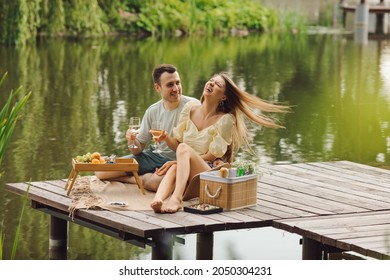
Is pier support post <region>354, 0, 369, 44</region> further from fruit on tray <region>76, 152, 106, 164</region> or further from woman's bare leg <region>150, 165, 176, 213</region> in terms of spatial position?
woman's bare leg <region>150, 165, 176, 213</region>

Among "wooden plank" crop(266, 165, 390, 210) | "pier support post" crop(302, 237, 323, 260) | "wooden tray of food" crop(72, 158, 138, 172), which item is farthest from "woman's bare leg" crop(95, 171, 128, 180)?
"pier support post" crop(302, 237, 323, 260)

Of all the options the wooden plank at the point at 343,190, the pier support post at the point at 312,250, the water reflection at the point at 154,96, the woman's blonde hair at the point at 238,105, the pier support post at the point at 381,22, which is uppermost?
the woman's blonde hair at the point at 238,105

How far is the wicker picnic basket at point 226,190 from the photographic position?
6.78m

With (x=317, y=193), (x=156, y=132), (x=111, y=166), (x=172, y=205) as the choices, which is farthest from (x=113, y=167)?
(x=317, y=193)

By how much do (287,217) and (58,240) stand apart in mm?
1636

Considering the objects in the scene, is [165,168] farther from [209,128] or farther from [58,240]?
[58,240]

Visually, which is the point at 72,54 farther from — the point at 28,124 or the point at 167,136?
the point at 167,136

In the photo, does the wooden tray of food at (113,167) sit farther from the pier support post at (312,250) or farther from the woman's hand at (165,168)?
the pier support post at (312,250)

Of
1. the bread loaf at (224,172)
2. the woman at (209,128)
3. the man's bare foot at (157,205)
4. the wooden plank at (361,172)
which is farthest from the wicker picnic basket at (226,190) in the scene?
the wooden plank at (361,172)

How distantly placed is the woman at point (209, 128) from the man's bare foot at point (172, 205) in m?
0.16

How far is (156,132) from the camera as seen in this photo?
692cm

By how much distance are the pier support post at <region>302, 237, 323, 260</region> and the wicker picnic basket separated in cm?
51

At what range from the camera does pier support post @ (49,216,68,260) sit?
7.54 m
